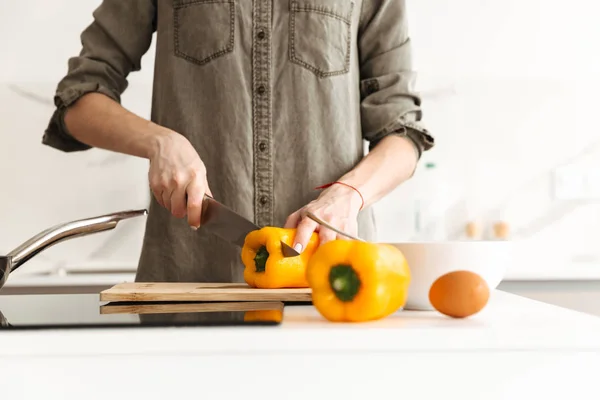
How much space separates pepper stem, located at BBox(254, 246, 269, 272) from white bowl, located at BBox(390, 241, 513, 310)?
23cm

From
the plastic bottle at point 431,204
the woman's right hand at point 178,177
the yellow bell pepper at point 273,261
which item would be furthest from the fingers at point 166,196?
the plastic bottle at point 431,204

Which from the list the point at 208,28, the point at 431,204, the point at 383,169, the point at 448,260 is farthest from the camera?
the point at 431,204

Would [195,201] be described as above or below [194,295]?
above

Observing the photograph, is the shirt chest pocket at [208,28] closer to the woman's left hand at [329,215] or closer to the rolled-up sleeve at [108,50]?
the rolled-up sleeve at [108,50]

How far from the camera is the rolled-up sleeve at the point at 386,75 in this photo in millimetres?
1279

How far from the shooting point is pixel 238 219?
3.28 feet

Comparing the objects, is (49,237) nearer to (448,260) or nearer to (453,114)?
(448,260)

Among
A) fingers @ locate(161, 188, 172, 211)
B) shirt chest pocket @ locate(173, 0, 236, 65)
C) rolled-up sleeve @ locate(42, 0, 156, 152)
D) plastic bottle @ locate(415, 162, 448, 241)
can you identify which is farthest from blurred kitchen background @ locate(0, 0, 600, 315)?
fingers @ locate(161, 188, 172, 211)

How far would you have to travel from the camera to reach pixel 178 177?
987 mm

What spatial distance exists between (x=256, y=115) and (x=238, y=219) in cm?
35

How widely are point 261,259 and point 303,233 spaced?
0.21 ft

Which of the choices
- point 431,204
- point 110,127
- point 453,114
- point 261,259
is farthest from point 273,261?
point 453,114

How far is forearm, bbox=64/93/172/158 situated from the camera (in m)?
1.10

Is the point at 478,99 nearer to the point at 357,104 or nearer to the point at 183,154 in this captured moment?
the point at 357,104
